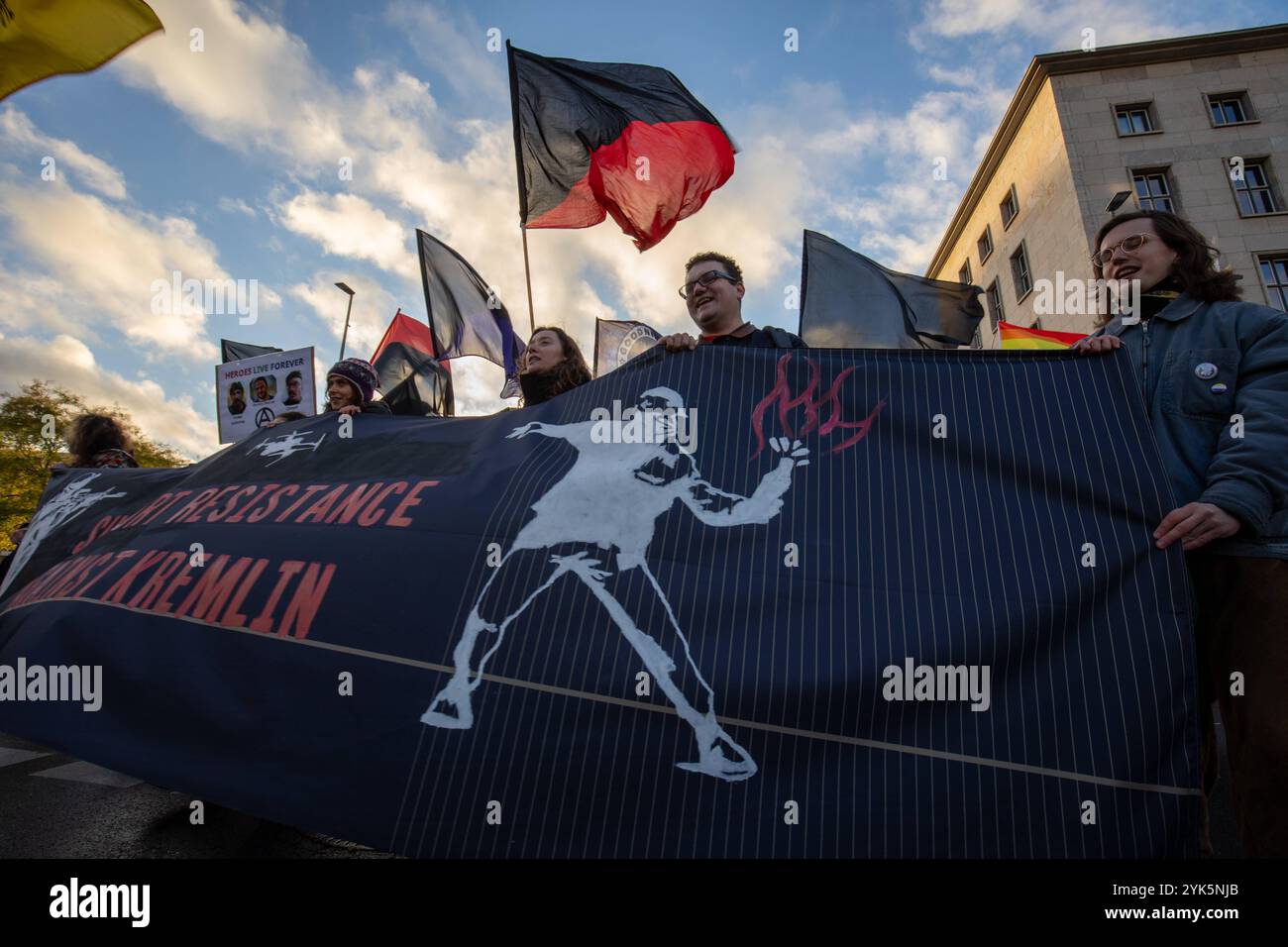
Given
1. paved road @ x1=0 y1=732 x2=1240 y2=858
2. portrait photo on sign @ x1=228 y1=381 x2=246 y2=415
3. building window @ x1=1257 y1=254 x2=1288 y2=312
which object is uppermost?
building window @ x1=1257 y1=254 x2=1288 y2=312

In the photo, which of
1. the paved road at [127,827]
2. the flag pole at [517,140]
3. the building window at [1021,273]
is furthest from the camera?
the building window at [1021,273]

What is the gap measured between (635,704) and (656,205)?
527 centimetres

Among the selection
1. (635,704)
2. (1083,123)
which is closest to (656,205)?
(635,704)

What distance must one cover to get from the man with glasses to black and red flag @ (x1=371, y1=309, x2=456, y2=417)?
641 cm

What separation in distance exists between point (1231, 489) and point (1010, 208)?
94.7 ft

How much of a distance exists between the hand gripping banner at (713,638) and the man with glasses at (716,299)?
3.60 ft

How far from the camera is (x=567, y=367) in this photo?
11.8 feet

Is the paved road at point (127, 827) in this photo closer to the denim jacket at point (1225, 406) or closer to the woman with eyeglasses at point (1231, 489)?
the woman with eyeglasses at point (1231, 489)

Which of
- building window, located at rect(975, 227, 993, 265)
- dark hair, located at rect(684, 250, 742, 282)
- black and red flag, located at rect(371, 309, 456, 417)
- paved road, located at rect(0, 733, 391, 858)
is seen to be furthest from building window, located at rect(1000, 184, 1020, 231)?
paved road, located at rect(0, 733, 391, 858)

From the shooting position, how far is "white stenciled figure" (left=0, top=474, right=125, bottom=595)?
3.18 meters

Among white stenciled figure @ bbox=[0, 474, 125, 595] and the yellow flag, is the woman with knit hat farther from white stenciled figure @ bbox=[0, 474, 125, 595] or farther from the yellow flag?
the yellow flag

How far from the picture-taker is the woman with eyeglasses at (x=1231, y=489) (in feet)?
5.19

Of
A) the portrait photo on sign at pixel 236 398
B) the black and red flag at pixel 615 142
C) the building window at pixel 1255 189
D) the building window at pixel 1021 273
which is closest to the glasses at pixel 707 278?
the black and red flag at pixel 615 142

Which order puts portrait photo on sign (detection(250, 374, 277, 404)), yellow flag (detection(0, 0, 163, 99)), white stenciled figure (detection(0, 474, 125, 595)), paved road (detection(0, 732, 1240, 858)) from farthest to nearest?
portrait photo on sign (detection(250, 374, 277, 404))
yellow flag (detection(0, 0, 163, 99))
white stenciled figure (detection(0, 474, 125, 595))
paved road (detection(0, 732, 1240, 858))
